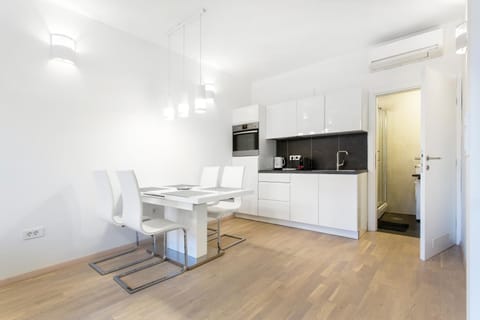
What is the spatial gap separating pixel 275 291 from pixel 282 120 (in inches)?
111

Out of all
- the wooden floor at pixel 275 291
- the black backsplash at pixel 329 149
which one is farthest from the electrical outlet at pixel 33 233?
the black backsplash at pixel 329 149

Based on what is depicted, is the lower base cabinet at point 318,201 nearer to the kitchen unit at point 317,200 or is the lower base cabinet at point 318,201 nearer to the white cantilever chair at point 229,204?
the kitchen unit at point 317,200

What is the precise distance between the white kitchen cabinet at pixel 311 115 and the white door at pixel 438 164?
136cm

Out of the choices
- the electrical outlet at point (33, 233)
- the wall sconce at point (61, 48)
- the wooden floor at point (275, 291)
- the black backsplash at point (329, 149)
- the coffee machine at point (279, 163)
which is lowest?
the wooden floor at point (275, 291)

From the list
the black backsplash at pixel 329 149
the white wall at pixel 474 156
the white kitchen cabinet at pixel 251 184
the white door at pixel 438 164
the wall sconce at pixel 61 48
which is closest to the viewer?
the white wall at pixel 474 156

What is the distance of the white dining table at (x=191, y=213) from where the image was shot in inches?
86.1

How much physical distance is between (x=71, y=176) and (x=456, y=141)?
4.36 m

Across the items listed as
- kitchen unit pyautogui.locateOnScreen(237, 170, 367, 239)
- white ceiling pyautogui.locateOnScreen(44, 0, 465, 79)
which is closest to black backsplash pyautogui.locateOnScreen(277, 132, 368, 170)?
kitchen unit pyautogui.locateOnScreen(237, 170, 367, 239)

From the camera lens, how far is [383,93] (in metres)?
3.34

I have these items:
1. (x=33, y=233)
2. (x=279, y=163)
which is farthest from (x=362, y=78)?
(x=33, y=233)

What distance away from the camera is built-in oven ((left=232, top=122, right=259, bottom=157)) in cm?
417

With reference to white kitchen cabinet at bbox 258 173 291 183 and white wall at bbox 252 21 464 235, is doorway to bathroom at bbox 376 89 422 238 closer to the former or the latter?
white wall at bbox 252 21 464 235

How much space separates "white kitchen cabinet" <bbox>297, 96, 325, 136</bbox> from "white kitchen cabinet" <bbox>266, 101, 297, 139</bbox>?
89mm

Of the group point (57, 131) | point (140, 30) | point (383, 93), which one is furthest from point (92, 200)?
point (383, 93)
